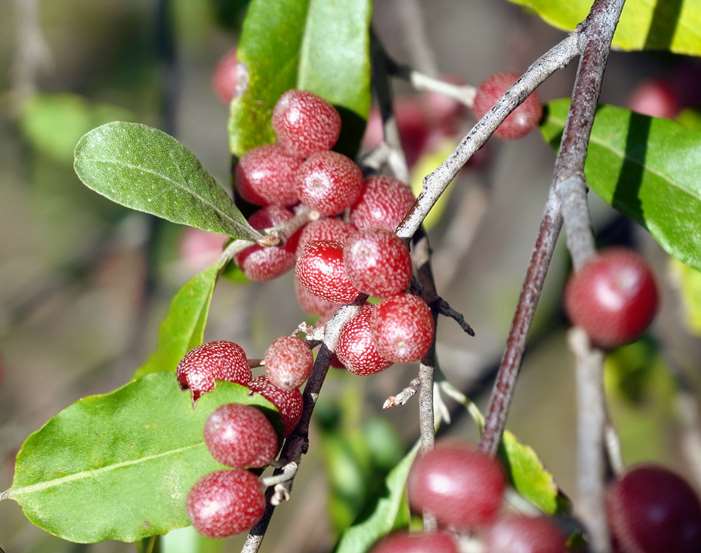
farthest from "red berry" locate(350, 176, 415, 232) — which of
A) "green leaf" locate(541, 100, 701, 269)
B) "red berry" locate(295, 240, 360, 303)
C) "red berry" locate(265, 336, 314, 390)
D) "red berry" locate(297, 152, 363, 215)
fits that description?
"green leaf" locate(541, 100, 701, 269)

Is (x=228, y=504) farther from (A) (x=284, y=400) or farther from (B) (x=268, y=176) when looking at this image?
(B) (x=268, y=176)

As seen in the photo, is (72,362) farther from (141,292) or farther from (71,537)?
(71,537)

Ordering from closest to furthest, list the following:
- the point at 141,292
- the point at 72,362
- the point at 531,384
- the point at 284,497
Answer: the point at 284,497 → the point at 141,292 → the point at 531,384 → the point at 72,362

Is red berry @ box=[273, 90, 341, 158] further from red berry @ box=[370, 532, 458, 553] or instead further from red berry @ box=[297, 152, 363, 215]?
red berry @ box=[370, 532, 458, 553]

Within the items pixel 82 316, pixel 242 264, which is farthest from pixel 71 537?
pixel 82 316

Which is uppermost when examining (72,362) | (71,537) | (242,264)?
(242,264)

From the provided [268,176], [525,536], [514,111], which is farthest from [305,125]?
[525,536]
